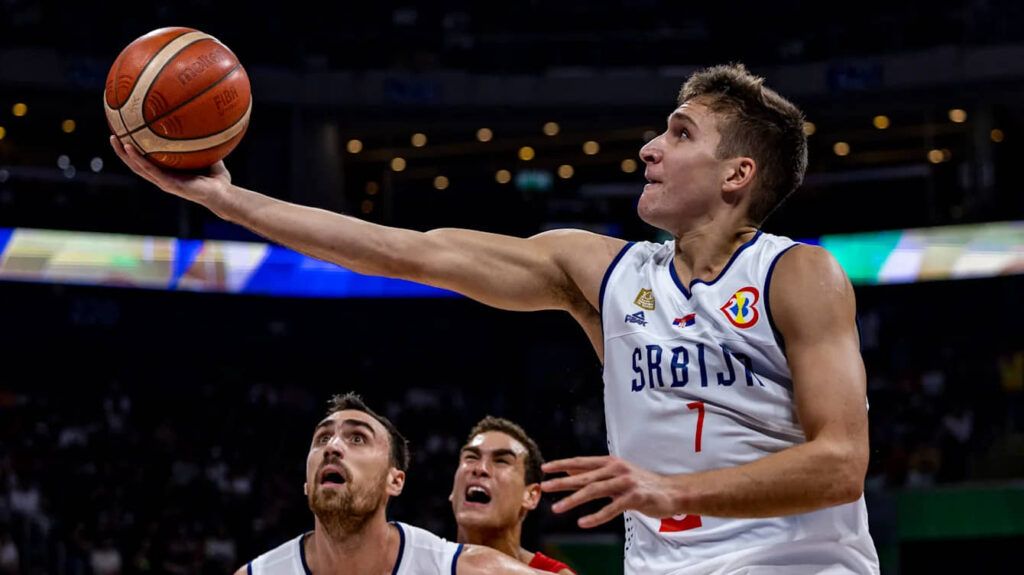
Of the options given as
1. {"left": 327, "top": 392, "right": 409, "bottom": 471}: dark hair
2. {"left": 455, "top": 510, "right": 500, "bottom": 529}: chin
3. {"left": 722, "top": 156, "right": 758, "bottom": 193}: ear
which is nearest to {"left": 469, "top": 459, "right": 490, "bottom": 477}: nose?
{"left": 455, "top": 510, "right": 500, "bottom": 529}: chin

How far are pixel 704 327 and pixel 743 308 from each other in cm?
10

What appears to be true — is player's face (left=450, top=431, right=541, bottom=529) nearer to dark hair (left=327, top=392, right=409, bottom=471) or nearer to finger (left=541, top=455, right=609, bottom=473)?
dark hair (left=327, top=392, right=409, bottom=471)

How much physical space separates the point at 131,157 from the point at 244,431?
14.9m

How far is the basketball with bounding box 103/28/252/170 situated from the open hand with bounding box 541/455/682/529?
1.52 m

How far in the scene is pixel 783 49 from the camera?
20938 mm

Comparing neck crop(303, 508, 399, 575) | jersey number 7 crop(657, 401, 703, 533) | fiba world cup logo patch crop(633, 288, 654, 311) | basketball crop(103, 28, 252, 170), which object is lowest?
jersey number 7 crop(657, 401, 703, 533)

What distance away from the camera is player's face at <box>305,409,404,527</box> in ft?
15.9

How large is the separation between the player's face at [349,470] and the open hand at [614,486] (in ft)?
8.68

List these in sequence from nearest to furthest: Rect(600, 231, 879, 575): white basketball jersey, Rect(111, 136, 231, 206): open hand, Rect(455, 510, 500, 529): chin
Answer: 1. Rect(600, 231, 879, 575): white basketball jersey
2. Rect(111, 136, 231, 206): open hand
3. Rect(455, 510, 500, 529): chin

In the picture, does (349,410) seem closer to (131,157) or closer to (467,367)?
(131,157)

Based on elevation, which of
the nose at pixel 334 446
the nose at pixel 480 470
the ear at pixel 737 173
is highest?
the ear at pixel 737 173

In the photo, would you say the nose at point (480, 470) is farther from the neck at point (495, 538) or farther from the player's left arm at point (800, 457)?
the player's left arm at point (800, 457)

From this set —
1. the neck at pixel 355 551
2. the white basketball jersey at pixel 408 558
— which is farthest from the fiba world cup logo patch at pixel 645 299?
the neck at pixel 355 551

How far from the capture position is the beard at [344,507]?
15.9 ft
